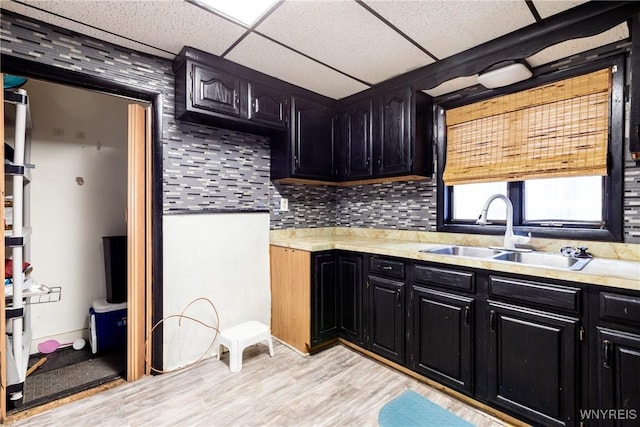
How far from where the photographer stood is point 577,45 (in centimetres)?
175

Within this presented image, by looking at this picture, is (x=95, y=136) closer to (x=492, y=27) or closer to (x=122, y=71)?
(x=122, y=71)

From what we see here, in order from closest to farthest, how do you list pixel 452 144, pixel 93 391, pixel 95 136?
1. pixel 93 391
2. pixel 452 144
3. pixel 95 136

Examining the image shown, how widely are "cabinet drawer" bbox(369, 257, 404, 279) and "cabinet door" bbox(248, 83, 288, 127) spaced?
134 cm

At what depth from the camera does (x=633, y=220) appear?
171 centimetres

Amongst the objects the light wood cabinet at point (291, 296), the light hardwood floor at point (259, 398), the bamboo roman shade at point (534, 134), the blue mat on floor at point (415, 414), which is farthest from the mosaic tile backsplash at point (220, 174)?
the blue mat on floor at point (415, 414)

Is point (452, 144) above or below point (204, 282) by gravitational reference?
above

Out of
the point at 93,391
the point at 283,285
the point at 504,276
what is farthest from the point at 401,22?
the point at 93,391

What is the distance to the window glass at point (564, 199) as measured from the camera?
6.23 feet

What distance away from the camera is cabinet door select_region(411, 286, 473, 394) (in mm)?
1768

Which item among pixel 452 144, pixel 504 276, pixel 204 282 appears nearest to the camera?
pixel 504 276

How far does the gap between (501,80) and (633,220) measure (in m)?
1.14

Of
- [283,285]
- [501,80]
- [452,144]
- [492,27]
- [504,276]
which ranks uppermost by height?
[492,27]

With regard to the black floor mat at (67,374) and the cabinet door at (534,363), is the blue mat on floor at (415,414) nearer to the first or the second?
the cabinet door at (534,363)

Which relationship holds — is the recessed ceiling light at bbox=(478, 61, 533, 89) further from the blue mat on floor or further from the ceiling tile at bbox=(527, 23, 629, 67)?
the blue mat on floor
